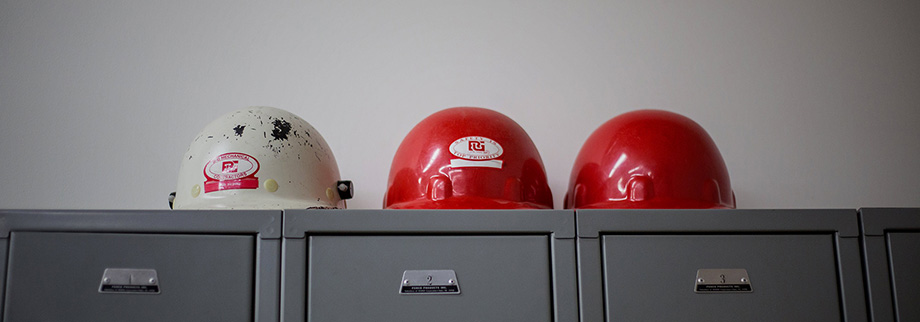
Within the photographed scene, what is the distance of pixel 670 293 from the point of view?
1003mm

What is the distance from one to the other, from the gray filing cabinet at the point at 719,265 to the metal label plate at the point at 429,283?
0.68 ft

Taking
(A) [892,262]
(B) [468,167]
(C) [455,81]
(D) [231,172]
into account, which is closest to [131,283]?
(D) [231,172]

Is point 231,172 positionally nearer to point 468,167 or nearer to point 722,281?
point 468,167

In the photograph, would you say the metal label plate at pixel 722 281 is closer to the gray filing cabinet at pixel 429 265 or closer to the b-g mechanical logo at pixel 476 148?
the gray filing cabinet at pixel 429 265

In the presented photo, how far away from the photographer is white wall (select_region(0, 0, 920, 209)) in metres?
1.47

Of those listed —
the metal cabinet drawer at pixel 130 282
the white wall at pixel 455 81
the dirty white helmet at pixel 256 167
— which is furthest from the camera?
the white wall at pixel 455 81

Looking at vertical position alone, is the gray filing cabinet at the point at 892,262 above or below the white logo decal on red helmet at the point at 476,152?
below

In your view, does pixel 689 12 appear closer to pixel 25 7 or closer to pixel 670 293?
pixel 670 293

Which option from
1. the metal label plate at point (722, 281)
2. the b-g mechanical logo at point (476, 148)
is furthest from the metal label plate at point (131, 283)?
the metal label plate at point (722, 281)

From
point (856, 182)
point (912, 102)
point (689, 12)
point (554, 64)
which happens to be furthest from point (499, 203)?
point (912, 102)

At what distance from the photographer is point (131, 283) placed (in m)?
0.97

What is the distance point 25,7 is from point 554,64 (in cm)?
129

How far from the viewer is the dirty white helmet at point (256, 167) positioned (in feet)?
3.54

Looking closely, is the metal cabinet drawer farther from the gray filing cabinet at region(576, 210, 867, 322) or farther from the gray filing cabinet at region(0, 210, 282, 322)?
the gray filing cabinet at region(576, 210, 867, 322)
